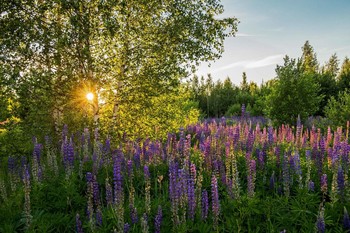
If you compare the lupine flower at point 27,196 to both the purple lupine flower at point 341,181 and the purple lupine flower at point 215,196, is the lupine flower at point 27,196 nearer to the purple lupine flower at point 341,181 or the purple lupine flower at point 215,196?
the purple lupine flower at point 215,196

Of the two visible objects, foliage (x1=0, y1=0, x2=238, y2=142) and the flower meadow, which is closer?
the flower meadow

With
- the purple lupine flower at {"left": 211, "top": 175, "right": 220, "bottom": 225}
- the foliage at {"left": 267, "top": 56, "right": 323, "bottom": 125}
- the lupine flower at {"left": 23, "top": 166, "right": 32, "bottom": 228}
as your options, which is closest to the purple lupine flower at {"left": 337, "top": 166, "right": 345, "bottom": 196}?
the purple lupine flower at {"left": 211, "top": 175, "right": 220, "bottom": 225}

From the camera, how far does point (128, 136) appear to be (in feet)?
35.4

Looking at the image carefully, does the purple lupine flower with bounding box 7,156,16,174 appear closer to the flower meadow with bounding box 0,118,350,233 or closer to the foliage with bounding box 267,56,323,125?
the flower meadow with bounding box 0,118,350,233

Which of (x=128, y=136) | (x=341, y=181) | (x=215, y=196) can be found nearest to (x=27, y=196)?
(x=215, y=196)

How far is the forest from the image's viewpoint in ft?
17.3

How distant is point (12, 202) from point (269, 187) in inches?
205

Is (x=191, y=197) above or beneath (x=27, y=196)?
beneath

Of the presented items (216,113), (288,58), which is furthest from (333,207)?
(216,113)

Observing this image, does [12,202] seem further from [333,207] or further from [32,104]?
[333,207]

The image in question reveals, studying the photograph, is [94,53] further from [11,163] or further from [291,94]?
[291,94]

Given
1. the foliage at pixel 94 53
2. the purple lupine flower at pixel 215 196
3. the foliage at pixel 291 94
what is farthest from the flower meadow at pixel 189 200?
the foliage at pixel 291 94

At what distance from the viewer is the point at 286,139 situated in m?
9.97

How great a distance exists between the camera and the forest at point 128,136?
5273 millimetres
